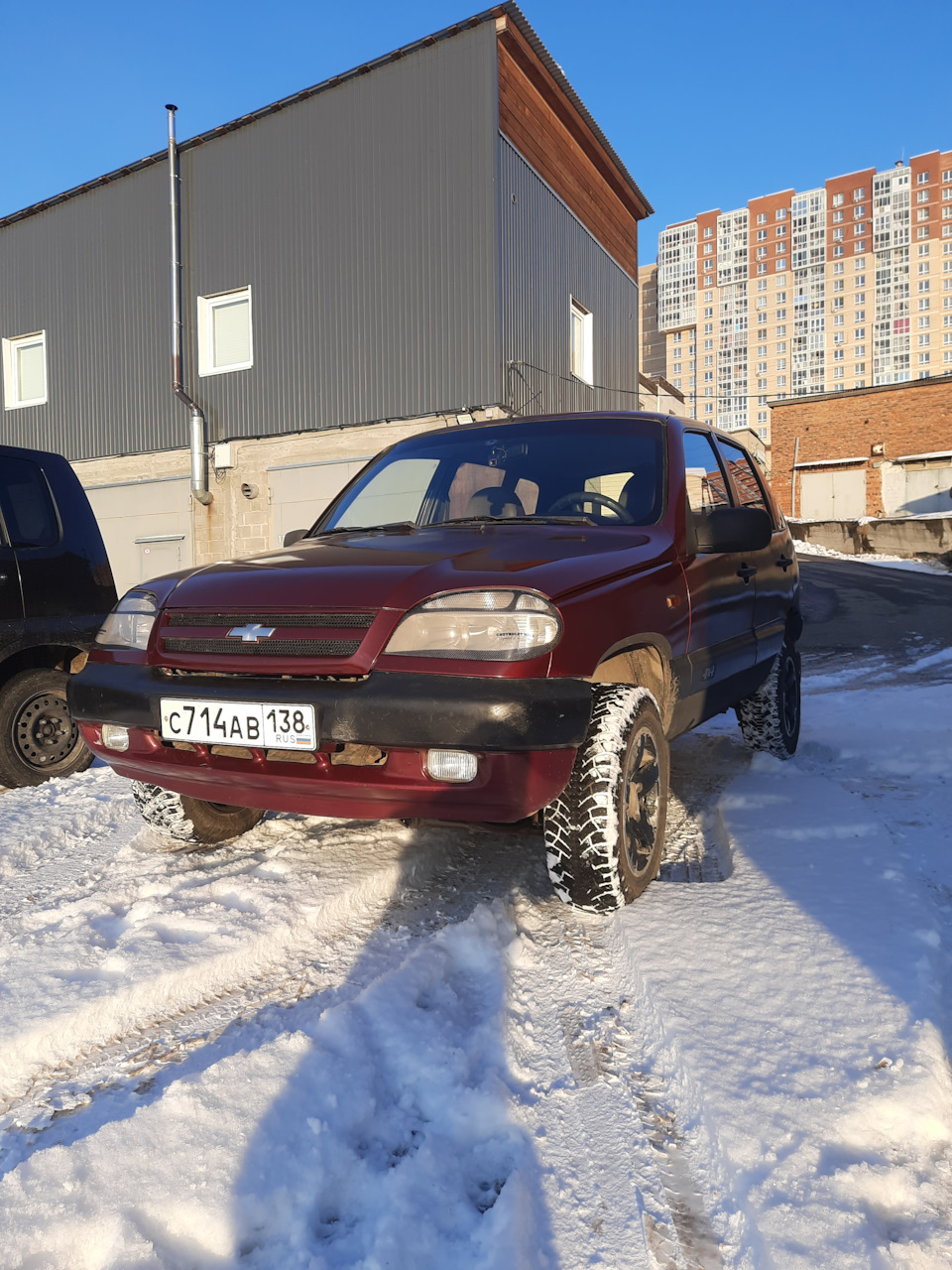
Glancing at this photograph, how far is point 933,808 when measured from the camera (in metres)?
3.43

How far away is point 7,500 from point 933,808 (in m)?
4.58

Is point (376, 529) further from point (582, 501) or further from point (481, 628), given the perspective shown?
point (481, 628)

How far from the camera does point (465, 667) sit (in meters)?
2.22

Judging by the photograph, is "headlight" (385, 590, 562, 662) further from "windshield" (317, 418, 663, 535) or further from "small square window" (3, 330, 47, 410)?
"small square window" (3, 330, 47, 410)

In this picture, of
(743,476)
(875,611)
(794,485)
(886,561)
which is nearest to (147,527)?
(875,611)

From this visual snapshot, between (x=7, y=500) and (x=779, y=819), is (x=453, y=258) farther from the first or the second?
(x=779, y=819)

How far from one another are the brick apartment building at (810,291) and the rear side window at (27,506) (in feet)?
373

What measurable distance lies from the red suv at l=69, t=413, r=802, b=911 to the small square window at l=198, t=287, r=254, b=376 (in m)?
12.6

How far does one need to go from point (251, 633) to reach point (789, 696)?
307cm

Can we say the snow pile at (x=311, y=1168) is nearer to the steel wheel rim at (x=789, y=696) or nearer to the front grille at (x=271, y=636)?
the front grille at (x=271, y=636)

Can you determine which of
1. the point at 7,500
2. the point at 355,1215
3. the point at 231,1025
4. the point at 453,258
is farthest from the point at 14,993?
the point at 453,258

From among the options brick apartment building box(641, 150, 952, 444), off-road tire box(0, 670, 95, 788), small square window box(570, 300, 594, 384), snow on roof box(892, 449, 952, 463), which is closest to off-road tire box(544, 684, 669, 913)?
off-road tire box(0, 670, 95, 788)

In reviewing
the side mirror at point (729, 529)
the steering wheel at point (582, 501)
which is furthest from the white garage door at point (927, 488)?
the steering wheel at point (582, 501)

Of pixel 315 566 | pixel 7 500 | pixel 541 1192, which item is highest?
pixel 7 500
